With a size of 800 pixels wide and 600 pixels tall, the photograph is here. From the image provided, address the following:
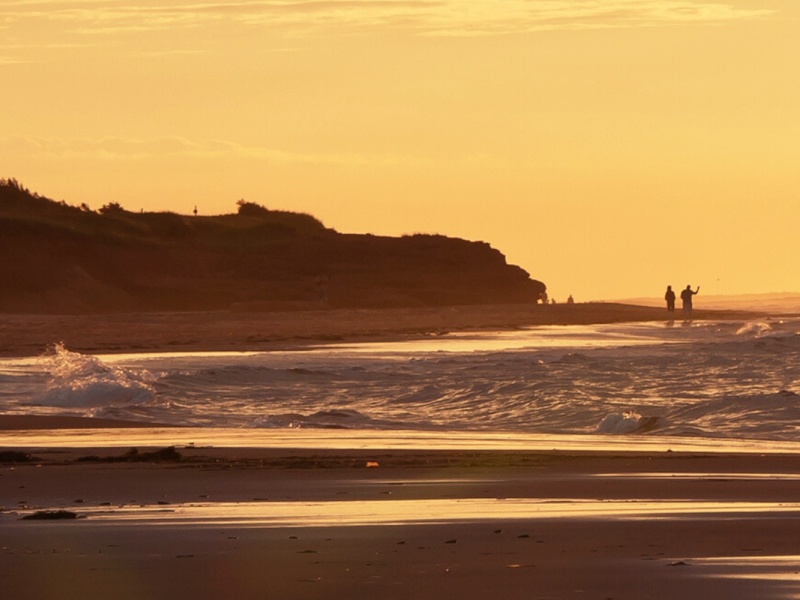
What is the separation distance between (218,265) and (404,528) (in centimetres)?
7849

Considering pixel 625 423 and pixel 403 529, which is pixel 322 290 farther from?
pixel 403 529

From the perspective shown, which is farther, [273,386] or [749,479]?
[273,386]

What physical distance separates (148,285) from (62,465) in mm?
67606

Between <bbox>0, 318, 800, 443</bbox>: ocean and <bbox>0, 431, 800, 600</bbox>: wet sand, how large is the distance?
4642mm

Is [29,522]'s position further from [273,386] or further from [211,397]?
[273,386]

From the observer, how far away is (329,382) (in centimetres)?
2595

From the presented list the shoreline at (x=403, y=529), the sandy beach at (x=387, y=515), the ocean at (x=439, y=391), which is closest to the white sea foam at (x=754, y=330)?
the ocean at (x=439, y=391)

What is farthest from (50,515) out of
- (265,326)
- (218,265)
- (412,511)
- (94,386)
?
(218,265)

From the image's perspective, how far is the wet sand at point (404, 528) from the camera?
7.10m

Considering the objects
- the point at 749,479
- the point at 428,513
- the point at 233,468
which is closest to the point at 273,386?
the point at 233,468

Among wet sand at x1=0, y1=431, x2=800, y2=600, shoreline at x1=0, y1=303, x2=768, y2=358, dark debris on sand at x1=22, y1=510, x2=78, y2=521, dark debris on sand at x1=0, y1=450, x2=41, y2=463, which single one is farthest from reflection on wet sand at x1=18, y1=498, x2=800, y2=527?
shoreline at x1=0, y1=303, x2=768, y2=358

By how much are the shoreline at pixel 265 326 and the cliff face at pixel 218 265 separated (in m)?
10.7

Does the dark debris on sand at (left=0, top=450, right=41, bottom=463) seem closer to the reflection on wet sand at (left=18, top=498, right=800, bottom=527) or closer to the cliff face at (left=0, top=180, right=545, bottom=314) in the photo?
the reflection on wet sand at (left=18, top=498, right=800, bottom=527)

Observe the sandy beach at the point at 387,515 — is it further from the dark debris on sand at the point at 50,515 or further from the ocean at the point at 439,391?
the ocean at the point at 439,391
